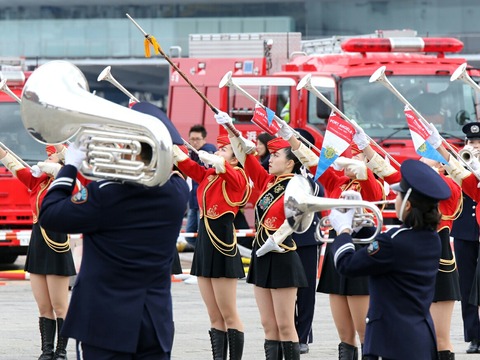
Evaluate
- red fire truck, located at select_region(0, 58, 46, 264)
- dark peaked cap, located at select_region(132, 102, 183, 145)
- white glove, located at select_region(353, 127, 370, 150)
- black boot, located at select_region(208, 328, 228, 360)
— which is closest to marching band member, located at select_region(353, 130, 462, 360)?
white glove, located at select_region(353, 127, 370, 150)

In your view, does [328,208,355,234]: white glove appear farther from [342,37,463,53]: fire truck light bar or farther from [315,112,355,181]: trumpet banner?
[342,37,463,53]: fire truck light bar

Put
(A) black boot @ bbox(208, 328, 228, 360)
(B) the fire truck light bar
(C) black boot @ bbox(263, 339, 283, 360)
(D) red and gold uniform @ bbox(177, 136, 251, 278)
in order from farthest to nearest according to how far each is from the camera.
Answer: (B) the fire truck light bar → (A) black boot @ bbox(208, 328, 228, 360) → (D) red and gold uniform @ bbox(177, 136, 251, 278) → (C) black boot @ bbox(263, 339, 283, 360)

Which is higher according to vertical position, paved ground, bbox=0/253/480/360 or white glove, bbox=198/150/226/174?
white glove, bbox=198/150/226/174

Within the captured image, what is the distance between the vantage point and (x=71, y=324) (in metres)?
5.96

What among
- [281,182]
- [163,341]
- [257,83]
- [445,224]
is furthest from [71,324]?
[257,83]

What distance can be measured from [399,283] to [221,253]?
307 centimetres

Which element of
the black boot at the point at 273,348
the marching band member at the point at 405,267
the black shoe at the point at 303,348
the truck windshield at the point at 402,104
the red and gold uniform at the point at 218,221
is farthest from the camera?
the truck windshield at the point at 402,104

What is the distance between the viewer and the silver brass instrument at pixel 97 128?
5.71 meters

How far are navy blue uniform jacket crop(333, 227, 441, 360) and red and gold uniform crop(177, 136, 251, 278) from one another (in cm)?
284

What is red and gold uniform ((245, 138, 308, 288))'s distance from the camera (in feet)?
28.2

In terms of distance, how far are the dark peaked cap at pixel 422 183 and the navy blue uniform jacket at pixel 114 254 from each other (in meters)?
1.09

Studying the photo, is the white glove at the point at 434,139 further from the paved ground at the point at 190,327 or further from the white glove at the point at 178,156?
the paved ground at the point at 190,327

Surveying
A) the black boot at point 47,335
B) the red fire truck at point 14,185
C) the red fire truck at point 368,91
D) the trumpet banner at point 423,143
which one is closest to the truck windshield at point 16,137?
the red fire truck at point 14,185

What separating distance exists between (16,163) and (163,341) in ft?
11.5
